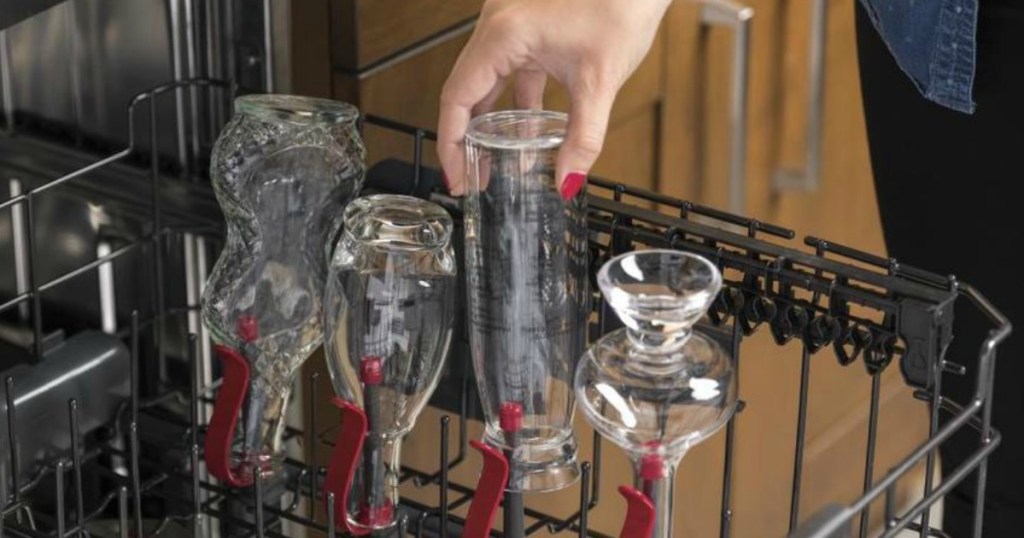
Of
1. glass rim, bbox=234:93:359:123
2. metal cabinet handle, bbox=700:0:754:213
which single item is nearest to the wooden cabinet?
metal cabinet handle, bbox=700:0:754:213

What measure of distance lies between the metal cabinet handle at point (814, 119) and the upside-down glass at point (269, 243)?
87 centimetres

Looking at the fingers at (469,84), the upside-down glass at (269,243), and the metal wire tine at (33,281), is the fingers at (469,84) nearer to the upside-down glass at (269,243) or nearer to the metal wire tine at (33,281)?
the upside-down glass at (269,243)

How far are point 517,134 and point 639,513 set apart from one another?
0.18 metres

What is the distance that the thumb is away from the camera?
2.56 feet

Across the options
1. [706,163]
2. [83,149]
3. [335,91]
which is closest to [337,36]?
[335,91]

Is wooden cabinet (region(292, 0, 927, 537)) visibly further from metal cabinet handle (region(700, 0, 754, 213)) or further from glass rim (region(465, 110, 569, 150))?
glass rim (region(465, 110, 569, 150))

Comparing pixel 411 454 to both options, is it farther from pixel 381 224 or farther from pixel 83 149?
pixel 381 224

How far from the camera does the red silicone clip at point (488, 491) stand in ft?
2.54

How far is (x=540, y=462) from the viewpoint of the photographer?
2.67 ft

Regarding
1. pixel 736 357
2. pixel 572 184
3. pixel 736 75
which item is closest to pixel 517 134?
pixel 572 184

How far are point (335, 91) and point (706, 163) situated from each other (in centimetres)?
50

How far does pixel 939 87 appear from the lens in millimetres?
1091

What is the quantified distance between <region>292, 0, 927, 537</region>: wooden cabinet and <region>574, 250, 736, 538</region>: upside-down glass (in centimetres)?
42

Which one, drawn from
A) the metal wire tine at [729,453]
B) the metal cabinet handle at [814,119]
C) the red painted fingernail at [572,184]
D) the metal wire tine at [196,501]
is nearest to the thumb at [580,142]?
the red painted fingernail at [572,184]
